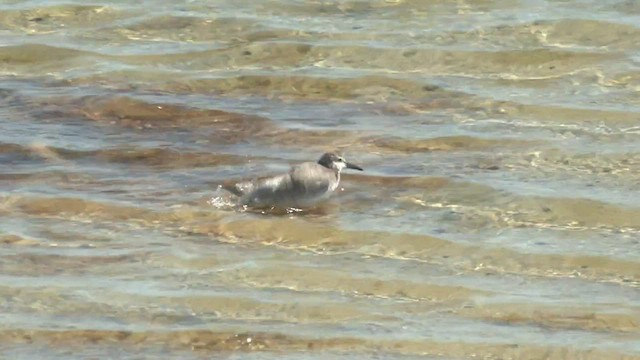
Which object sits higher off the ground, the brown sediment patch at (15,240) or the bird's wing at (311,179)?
the bird's wing at (311,179)

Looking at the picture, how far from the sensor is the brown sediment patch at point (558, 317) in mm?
7051

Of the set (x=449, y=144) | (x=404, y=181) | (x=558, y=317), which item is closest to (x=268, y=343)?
(x=558, y=317)

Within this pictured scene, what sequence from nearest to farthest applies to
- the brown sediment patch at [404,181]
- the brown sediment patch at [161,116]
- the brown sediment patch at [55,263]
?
1. the brown sediment patch at [55,263]
2. the brown sediment patch at [404,181]
3. the brown sediment patch at [161,116]

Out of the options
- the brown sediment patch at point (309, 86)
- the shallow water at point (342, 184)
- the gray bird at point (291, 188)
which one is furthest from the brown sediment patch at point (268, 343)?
the brown sediment patch at point (309, 86)

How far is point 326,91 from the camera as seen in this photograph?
1142cm

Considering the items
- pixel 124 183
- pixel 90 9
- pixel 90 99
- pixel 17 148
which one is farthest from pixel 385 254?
pixel 90 9

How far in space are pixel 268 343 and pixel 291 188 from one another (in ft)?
8.08

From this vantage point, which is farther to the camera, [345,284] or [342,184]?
[342,184]

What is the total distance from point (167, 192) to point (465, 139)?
6.37ft

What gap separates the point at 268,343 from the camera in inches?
269

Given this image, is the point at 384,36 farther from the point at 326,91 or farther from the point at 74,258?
the point at 74,258

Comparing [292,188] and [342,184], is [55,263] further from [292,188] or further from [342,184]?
[342,184]

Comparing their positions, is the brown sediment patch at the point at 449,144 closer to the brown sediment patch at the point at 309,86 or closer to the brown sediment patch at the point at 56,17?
the brown sediment patch at the point at 309,86

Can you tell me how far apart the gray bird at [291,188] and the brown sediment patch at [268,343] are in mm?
2221
